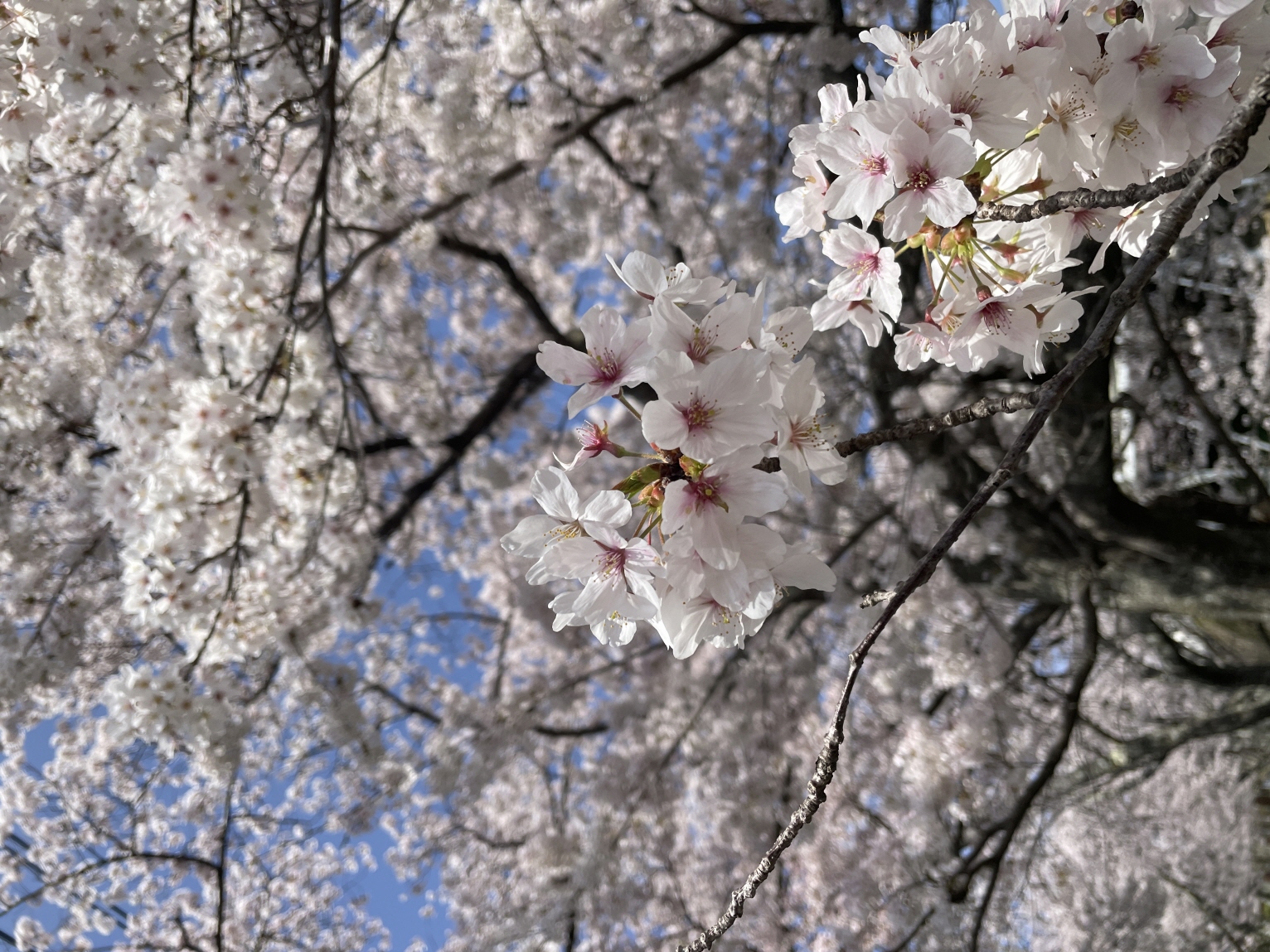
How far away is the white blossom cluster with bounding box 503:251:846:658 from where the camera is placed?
83 centimetres

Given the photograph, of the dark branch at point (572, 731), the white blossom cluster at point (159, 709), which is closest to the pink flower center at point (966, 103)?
the white blossom cluster at point (159, 709)

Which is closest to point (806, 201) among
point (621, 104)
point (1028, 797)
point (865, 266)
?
point (865, 266)

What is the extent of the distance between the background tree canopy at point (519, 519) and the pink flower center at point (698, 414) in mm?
222

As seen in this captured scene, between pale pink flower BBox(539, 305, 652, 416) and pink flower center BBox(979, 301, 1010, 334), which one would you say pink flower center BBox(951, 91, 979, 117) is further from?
pale pink flower BBox(539, 305, 652, 416)

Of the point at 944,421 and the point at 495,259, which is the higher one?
the point at 495,259

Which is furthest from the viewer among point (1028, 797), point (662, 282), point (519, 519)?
point (519, 519)

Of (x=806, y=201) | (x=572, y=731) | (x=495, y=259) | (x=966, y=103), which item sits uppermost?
(x=495, y=259)

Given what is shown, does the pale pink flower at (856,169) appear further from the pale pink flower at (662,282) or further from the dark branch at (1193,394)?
the dark branch at (1193,394)

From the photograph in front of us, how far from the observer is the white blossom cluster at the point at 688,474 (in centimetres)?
83

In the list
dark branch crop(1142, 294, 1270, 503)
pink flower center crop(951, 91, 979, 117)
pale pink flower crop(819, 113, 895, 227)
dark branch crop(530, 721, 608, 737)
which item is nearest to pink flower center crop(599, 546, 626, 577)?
pale pink flower crop(819, 113, 895, 227)

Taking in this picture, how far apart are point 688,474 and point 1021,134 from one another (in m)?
0.55

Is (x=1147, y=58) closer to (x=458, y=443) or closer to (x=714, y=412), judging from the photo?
(x=714, y=412)

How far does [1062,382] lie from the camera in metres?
0.78

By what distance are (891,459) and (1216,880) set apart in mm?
4509
